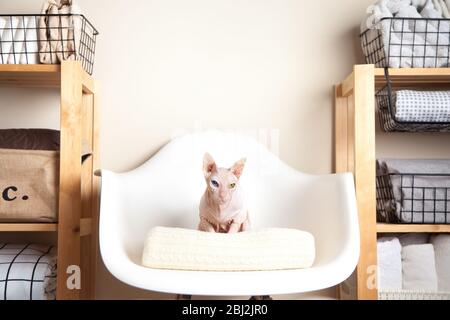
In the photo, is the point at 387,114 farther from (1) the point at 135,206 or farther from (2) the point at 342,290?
(1) the point at 135,206

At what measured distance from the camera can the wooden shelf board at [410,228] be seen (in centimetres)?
159

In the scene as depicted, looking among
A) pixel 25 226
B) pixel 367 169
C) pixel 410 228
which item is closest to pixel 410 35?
pixel 367 169

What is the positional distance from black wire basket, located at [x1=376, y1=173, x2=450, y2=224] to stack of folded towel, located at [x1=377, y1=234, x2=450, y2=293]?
0.08m

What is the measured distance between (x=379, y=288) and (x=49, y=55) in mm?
1211

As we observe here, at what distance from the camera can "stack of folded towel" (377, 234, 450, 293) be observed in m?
1.61

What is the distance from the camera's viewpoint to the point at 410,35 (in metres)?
1.66

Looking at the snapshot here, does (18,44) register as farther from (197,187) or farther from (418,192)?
(418,192)

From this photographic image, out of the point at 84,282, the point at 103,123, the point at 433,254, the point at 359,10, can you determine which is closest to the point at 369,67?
the point at 359,10

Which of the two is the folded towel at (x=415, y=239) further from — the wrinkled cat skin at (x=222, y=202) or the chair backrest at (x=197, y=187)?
the wrinkled cat skin at (x=222, y=202)

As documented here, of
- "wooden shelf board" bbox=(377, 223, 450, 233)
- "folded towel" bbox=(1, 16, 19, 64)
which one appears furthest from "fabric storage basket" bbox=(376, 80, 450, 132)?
"folded towel" bbox=(1, 16, 19, 64)

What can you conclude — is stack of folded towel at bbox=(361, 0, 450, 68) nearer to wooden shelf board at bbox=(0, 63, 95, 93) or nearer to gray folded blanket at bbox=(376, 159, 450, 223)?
gray folded blanket at bbox=(376, 159, 450, 223)

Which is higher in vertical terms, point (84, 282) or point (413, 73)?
point (413, 73)

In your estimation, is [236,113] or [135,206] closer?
[135,206]

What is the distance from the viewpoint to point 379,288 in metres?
1.61
